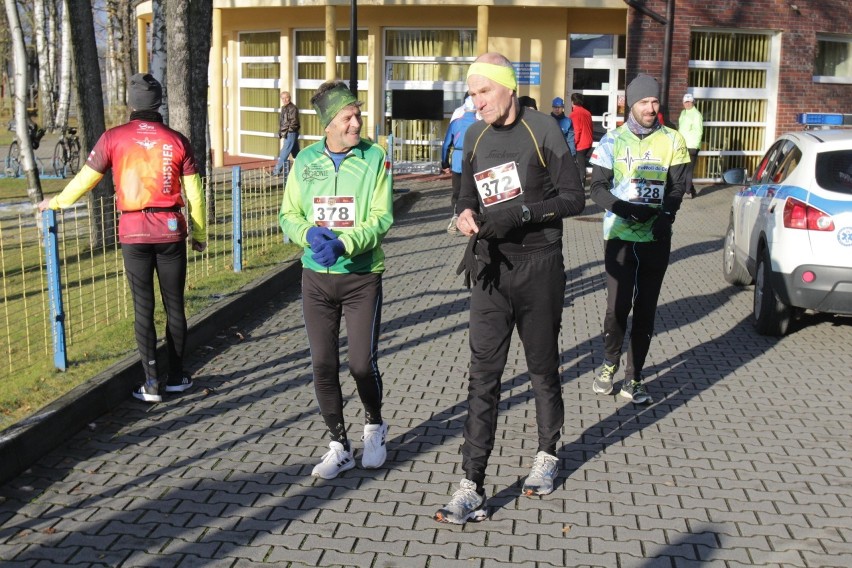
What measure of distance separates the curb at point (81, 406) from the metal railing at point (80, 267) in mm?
569

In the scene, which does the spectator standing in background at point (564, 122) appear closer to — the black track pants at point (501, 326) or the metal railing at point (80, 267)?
the metal railing at point (80, 267)

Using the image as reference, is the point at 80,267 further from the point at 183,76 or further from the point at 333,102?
the point at 333,102

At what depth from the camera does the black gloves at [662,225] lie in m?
6.53

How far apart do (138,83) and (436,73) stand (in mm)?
18127

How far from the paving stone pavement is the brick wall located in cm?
1414

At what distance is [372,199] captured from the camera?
5.27m

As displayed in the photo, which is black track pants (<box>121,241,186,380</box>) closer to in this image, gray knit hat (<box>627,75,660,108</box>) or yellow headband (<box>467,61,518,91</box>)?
yellow headband (<box>467,61,518,91</box>)

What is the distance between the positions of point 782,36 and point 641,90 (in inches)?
690

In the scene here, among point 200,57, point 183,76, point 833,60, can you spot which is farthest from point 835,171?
point 833,60

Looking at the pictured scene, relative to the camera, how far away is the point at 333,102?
519 centimetres

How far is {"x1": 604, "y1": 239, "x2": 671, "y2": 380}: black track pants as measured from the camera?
668 centimetres

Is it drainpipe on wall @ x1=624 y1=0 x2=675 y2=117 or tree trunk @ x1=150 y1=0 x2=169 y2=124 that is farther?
drainpipe on wall @ x1=624 y1=0 x2=675 y2=117

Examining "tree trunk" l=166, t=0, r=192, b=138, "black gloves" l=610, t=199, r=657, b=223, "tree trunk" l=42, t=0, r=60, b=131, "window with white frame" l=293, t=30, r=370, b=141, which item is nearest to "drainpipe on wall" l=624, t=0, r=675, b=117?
"window with white frame" l=293, t=30, r=370, b=141

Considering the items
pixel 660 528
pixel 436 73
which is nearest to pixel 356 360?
pixel 660 528
